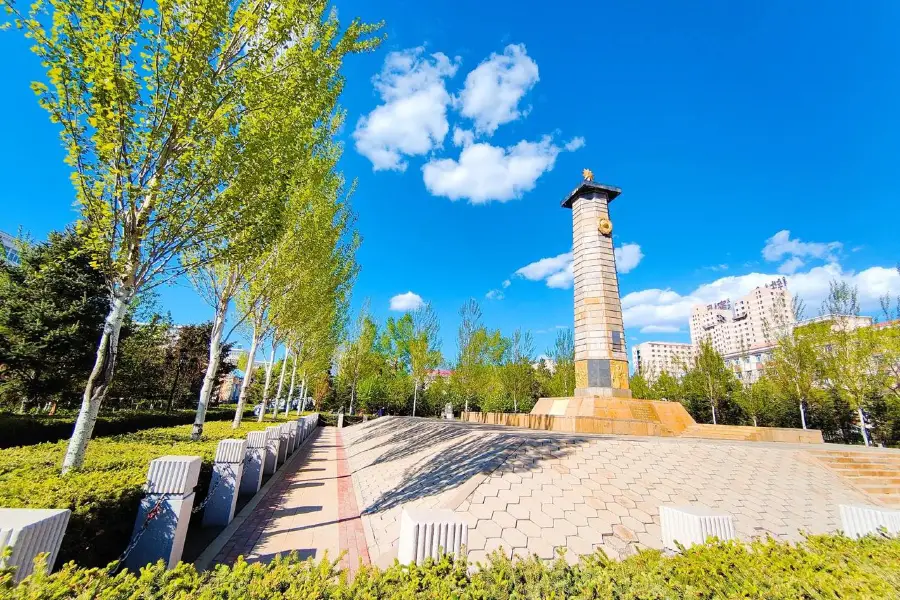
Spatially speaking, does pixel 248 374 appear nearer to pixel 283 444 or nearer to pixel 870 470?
pixel 283 444

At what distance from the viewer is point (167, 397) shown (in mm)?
27641

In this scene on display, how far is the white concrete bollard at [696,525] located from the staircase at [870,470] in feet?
25.5

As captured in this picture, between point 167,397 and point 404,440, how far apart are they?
78.5ft

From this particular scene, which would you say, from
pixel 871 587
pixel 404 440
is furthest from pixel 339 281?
pixel 871 587

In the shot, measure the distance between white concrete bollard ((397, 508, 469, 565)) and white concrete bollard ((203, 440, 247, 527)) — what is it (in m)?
4.35

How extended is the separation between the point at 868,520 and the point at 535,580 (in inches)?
197

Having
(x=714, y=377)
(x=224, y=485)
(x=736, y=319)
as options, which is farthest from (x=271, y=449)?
(x=736, y=319)

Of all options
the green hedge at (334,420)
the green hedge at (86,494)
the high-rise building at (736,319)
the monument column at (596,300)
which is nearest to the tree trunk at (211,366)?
the green hedge at (86,494)

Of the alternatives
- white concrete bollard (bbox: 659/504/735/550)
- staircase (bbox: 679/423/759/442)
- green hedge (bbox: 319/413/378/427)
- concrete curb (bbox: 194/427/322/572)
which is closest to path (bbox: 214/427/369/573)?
concrete curb (bbox: 194/427/322/572)

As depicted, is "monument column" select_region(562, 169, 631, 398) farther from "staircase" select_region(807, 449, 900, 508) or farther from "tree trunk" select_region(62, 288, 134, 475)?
"tree trunk" select_region(62, 288, 134, 475)

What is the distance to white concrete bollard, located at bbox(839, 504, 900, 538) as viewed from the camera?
15.0ft

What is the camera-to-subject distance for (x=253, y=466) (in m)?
7.80

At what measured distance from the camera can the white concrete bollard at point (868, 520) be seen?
4586mm

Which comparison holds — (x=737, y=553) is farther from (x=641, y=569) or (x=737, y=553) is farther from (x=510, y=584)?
(x=510, y=584)
